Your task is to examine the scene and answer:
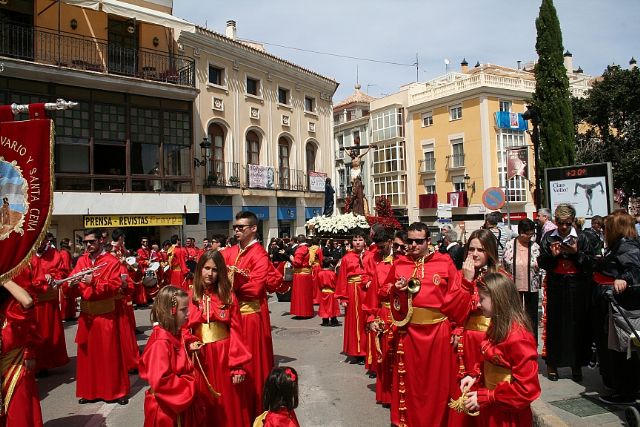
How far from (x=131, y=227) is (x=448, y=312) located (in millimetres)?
20617

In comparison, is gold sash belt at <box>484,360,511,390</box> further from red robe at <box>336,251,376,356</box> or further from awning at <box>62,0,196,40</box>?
awning at <box>62,0,196,40</box>

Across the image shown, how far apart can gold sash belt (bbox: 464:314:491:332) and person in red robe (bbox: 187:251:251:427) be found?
203 cm

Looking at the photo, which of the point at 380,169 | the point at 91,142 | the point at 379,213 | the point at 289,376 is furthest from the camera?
the point at 380,169

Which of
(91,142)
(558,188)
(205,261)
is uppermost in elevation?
(91,142)

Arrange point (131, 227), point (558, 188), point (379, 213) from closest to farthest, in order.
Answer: point (558, 188) < point (379, 213) < point (131, 227)

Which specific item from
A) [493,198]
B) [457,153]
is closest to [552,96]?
[493,198]

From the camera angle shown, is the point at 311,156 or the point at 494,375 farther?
the point at 311,156

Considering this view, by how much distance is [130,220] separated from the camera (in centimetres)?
2184

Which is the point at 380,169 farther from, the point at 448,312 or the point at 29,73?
the point at 448,312

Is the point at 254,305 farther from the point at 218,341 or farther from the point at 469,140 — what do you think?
the point at 469,140

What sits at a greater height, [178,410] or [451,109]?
[451,109]

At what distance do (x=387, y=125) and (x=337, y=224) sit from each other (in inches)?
1434

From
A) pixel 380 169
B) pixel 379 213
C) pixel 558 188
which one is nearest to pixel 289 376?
pixel 558 188

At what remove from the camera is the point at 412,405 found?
4816mm
